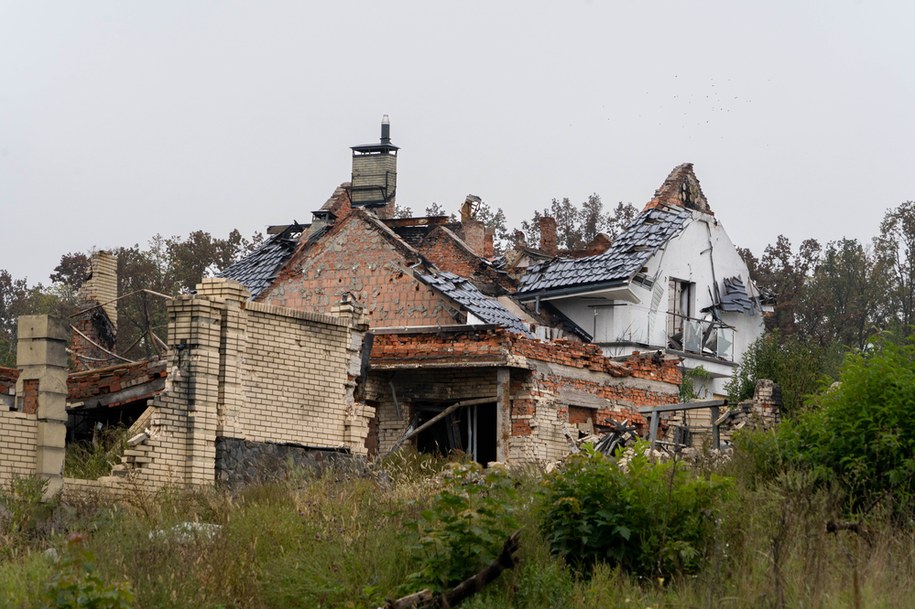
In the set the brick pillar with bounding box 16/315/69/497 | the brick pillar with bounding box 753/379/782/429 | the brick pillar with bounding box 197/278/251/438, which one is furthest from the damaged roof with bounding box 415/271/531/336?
the brick pillar with bounding box 16/315/69/497

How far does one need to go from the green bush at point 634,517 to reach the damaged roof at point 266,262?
18188 mm

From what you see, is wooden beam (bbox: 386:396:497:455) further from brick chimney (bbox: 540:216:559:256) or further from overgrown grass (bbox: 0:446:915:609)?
brick chimney (bbox: 540:216:559:256)

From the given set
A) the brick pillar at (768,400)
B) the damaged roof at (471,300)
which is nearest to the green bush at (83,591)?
the brick pillar at (768,400)

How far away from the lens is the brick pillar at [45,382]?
16.8 m

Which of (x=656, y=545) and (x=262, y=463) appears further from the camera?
(x=262, y=463)

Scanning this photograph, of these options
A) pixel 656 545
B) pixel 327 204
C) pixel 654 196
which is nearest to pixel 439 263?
pixel 327 204

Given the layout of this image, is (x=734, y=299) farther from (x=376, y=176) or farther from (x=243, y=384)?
(x=243, y=384)

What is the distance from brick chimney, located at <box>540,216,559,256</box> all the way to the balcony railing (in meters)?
4.07

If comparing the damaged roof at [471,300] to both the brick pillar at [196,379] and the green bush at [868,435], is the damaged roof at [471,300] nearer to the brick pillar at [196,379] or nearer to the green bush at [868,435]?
the brick pillar at [196,379]

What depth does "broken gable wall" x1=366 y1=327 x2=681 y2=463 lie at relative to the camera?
25375mm

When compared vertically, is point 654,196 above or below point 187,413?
above

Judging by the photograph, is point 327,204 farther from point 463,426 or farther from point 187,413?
point 187,413

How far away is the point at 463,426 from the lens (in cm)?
2642

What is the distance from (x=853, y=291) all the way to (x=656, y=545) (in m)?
37.0
